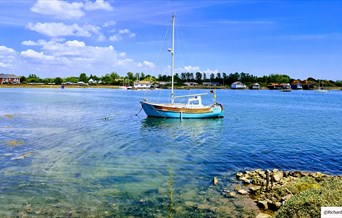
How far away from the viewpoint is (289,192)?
55.0 ft

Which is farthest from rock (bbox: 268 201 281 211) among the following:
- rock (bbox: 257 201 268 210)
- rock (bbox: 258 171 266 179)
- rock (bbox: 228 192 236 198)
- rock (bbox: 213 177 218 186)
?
rock (bbox: 258 171 266 179)

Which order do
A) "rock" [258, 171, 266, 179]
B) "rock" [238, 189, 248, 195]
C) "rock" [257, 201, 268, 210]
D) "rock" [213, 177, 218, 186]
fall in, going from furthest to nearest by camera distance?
"rock" [258, 171, 266, 179], "rock" [213, 177, 218, 186], "rock" [238, 189, 248, 195], "rock" [257, 201, 268, 210]

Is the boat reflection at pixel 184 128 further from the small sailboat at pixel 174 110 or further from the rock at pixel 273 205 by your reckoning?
the rock at pixel 273 205

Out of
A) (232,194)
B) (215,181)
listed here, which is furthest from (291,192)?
(215,181)

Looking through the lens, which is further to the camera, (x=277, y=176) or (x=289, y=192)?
(x=277, y=176)

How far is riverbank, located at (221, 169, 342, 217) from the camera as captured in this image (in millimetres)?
10898

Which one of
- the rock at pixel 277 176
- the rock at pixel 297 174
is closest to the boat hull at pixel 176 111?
the rock at pixel 297 174

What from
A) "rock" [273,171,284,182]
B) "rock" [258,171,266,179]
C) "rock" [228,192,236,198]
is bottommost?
"rock" [228,192,236,198]

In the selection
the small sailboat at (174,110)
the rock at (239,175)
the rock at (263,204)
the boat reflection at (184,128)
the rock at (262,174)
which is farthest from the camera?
the small sailboat at (174,110)

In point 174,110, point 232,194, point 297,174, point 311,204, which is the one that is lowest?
point 232,194

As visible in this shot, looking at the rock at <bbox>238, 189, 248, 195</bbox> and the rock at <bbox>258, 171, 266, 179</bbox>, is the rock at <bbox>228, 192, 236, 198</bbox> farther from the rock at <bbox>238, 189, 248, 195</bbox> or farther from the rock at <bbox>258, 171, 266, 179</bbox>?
the rock at <bbox>258, 171, 266, 179</bbox>

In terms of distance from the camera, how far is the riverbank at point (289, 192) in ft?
35.8

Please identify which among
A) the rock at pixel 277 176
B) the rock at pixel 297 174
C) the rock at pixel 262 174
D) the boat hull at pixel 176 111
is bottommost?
the rock at pixel 297 174

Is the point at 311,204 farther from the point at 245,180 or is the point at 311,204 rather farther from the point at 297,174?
the point at 297,174
